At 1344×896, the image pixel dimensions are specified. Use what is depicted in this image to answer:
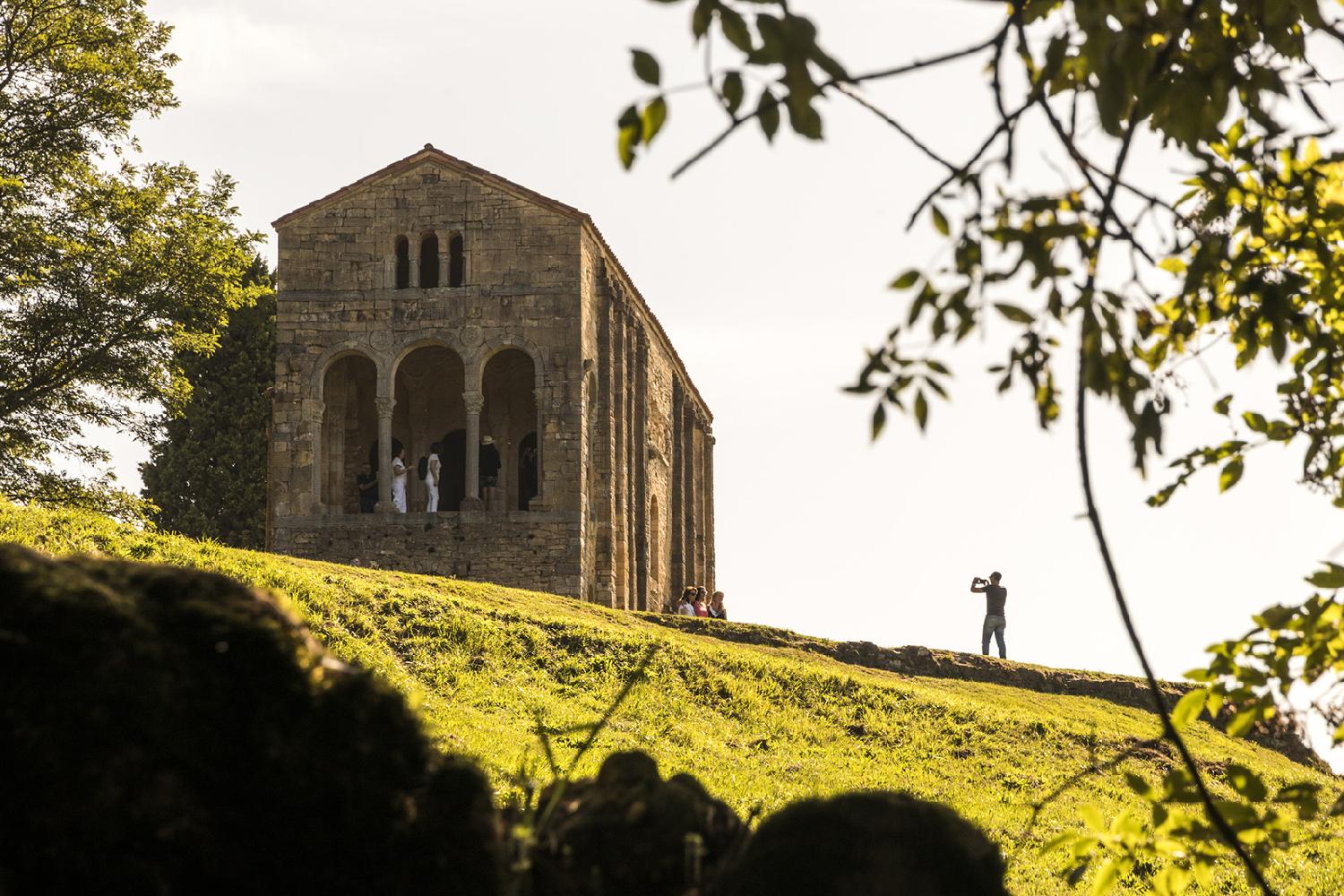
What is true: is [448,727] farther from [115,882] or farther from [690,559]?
[690,559]

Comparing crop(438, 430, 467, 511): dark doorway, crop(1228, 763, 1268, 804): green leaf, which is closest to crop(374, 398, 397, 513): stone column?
crop(438, 430, 467, 511): dark doorway

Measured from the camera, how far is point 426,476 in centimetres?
3462

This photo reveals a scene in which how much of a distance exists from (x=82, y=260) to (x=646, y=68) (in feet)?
83.6

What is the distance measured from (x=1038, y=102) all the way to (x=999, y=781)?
12805 mm

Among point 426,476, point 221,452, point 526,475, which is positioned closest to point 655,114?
point 526,475

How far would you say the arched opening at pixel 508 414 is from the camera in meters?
34.4

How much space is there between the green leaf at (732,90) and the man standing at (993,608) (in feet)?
81.3

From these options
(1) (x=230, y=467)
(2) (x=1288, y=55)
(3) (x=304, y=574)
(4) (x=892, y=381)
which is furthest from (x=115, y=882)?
(1) (x=230, y=467)

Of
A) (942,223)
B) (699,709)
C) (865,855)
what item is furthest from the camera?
(699,709)

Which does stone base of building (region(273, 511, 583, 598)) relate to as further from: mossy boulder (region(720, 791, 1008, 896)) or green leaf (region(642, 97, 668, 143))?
mossy boulder (region(720, 791, 1008, 896))

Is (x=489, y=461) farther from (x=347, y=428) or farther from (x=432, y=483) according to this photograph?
(x=347, y=428)

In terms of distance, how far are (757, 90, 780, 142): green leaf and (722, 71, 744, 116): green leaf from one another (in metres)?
0.05

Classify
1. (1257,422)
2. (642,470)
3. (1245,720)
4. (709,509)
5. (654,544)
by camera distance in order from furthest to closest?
(709,509) < (654,544) < (642,470) < (1257,422) < (1245,720)

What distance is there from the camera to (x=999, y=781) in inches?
618
